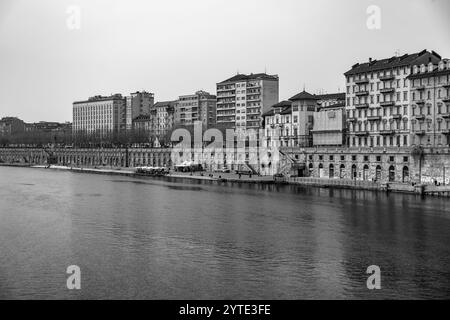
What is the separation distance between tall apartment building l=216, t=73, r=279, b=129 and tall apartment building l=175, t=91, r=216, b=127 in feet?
37.6

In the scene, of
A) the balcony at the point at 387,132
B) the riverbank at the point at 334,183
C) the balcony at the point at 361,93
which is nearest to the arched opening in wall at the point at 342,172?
the riverbank at the point at 334,183

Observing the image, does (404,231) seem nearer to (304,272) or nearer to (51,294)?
(304,272)

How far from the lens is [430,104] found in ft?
242

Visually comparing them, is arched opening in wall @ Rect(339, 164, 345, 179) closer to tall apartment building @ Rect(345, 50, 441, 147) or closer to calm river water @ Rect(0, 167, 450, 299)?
tall apartment building @ Rect(345, 50, 441, 147)

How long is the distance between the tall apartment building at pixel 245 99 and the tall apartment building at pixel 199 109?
A: 11453 mm

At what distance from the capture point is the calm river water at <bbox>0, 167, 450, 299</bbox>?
28.0 meters

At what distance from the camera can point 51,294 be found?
88.7ft

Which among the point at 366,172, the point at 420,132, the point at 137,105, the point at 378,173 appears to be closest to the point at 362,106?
the point at 366,172

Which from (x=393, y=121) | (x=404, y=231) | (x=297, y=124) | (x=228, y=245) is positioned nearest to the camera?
(x=228, y=245)

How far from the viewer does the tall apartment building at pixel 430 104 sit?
71938 mm

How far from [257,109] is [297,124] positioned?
39.7 m
